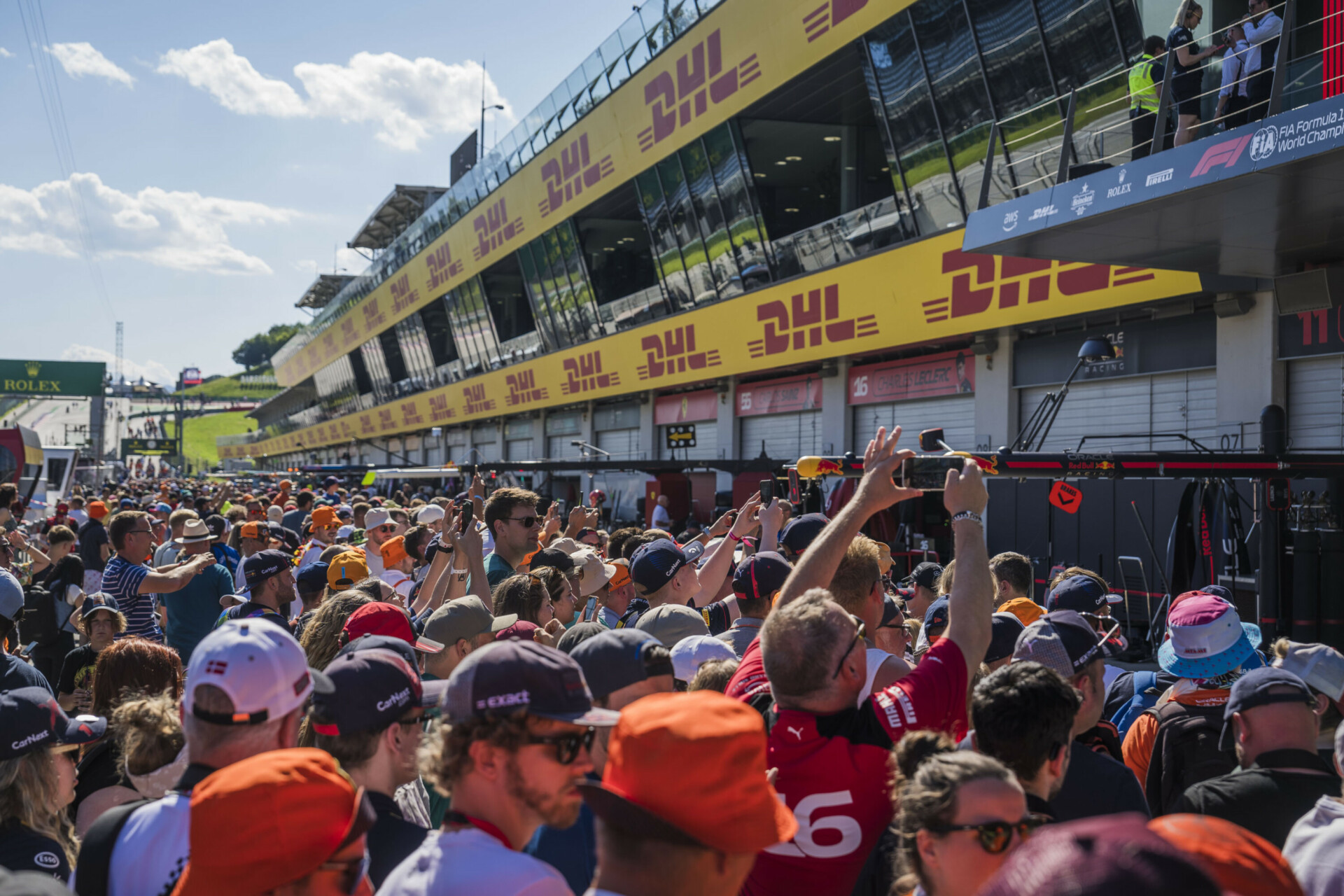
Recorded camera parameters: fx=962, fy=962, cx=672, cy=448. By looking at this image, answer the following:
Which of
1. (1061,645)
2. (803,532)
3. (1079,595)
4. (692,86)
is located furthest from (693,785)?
(692,86)

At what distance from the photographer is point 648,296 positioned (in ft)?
76.5

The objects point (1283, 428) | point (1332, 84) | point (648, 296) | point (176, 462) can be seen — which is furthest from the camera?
point (176, 462)

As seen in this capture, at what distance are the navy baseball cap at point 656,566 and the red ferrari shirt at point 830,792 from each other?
2.62 m

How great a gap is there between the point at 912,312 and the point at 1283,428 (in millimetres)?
5577

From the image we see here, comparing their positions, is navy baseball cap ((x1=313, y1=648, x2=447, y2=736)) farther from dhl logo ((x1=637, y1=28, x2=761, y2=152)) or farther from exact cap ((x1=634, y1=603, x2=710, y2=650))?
dhl logo ((x1=637, y1=28, x2=761, y2=152))

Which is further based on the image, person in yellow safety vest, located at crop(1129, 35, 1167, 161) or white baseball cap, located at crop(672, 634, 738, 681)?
person in yellow safety vest, located at crop(1129, 35, 1167, 161)

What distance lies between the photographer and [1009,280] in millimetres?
13273

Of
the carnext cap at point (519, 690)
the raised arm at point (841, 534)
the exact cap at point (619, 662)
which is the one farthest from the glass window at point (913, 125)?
the carnext cap at point (519, 690)

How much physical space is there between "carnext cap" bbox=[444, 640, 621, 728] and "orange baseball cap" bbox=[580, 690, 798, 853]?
0.78ft

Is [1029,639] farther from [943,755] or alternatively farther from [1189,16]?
[1189,16]

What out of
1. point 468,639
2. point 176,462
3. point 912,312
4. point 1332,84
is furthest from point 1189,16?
point 176,462

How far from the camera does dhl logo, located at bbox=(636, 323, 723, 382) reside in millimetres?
21219

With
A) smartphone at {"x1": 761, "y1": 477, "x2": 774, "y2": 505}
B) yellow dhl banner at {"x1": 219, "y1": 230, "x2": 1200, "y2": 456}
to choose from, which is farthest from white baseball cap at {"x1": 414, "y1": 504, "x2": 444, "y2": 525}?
yellow dhl banner at {"x1": 219, "y1": 230, "x2": 1200, "y2": 456}

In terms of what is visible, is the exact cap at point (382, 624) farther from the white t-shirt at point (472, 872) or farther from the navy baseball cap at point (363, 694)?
the white t-shirt at point (472, 872)
